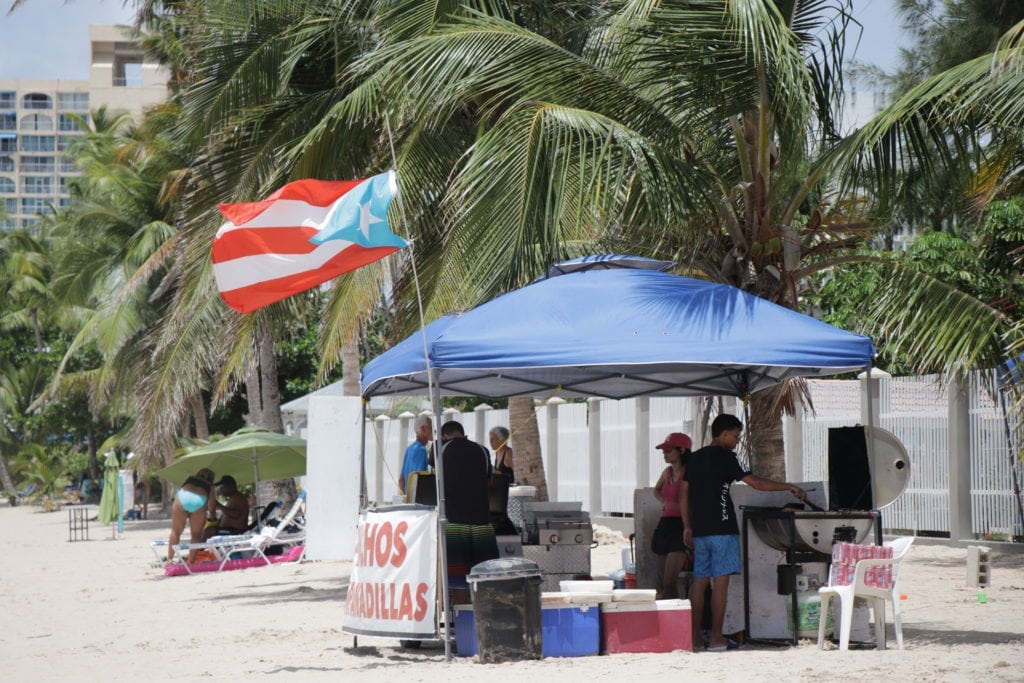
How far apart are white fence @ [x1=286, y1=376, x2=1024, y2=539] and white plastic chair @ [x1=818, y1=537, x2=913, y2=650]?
3571 mm

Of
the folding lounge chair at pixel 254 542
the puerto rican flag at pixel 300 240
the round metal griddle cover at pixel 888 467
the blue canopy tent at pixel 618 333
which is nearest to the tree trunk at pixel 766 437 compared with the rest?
the blue canopy tent at pixel 618 333

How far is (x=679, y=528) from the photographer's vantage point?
10164mm

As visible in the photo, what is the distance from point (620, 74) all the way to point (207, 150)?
753 cm

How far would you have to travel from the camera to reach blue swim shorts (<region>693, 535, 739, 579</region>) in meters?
9.18

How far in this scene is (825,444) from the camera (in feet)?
56.3

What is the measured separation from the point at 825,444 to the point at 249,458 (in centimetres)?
924

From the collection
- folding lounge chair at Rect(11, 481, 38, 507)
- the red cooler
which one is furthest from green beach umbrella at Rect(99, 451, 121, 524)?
folding lounge chair at Rect(11, 481, 38, 507)

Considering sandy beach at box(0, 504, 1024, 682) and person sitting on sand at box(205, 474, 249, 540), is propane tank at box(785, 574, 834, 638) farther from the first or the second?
person sitting on sand at box(205, 474, 249, 540)

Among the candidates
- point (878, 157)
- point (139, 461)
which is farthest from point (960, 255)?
point (139, 461)

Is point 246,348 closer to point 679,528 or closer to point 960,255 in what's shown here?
point 679,528

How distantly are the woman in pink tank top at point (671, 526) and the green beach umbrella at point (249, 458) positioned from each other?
10.4 metres

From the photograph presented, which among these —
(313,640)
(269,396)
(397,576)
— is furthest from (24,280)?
(397,576)

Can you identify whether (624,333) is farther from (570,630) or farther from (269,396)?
(269,396)

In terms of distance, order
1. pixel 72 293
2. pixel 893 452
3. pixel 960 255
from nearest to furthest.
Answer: pixel 893 452, pixel 960 255, pixel 72 293
